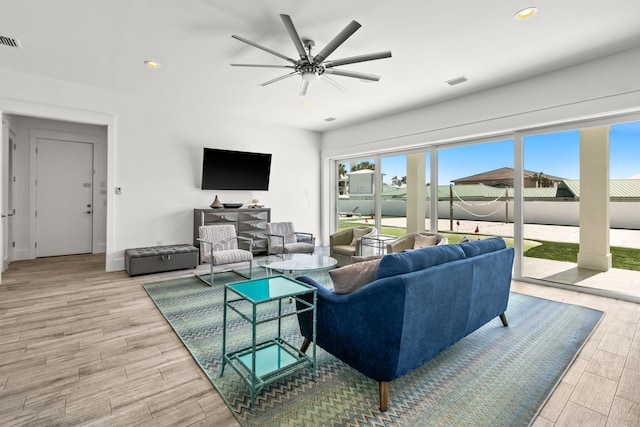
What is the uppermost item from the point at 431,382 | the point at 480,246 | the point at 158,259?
the point at 480,246

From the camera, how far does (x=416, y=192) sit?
619 centimetres

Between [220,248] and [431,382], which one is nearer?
[431,382]

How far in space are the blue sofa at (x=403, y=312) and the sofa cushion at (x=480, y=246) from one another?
0.03ft

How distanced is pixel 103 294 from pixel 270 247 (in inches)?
95.9

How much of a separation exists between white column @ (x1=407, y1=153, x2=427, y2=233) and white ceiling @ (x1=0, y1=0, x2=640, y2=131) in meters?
1.53

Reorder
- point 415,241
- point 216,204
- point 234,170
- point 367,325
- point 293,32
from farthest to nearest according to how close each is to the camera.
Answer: point 234,170 → point 216,204 → point 415,241 → point 293,32 → point 367,325

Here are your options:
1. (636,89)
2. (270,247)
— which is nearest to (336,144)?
(270,247)

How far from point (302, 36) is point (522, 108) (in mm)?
3322

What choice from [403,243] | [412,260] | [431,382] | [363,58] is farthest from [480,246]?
[363,58]

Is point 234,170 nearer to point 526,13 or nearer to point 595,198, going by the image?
point 526,13

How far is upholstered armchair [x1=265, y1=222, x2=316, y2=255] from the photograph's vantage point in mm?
5273

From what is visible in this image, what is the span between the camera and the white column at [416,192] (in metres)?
6.05

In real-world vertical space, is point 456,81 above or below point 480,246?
above

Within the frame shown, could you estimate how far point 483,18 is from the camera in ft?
9.80
